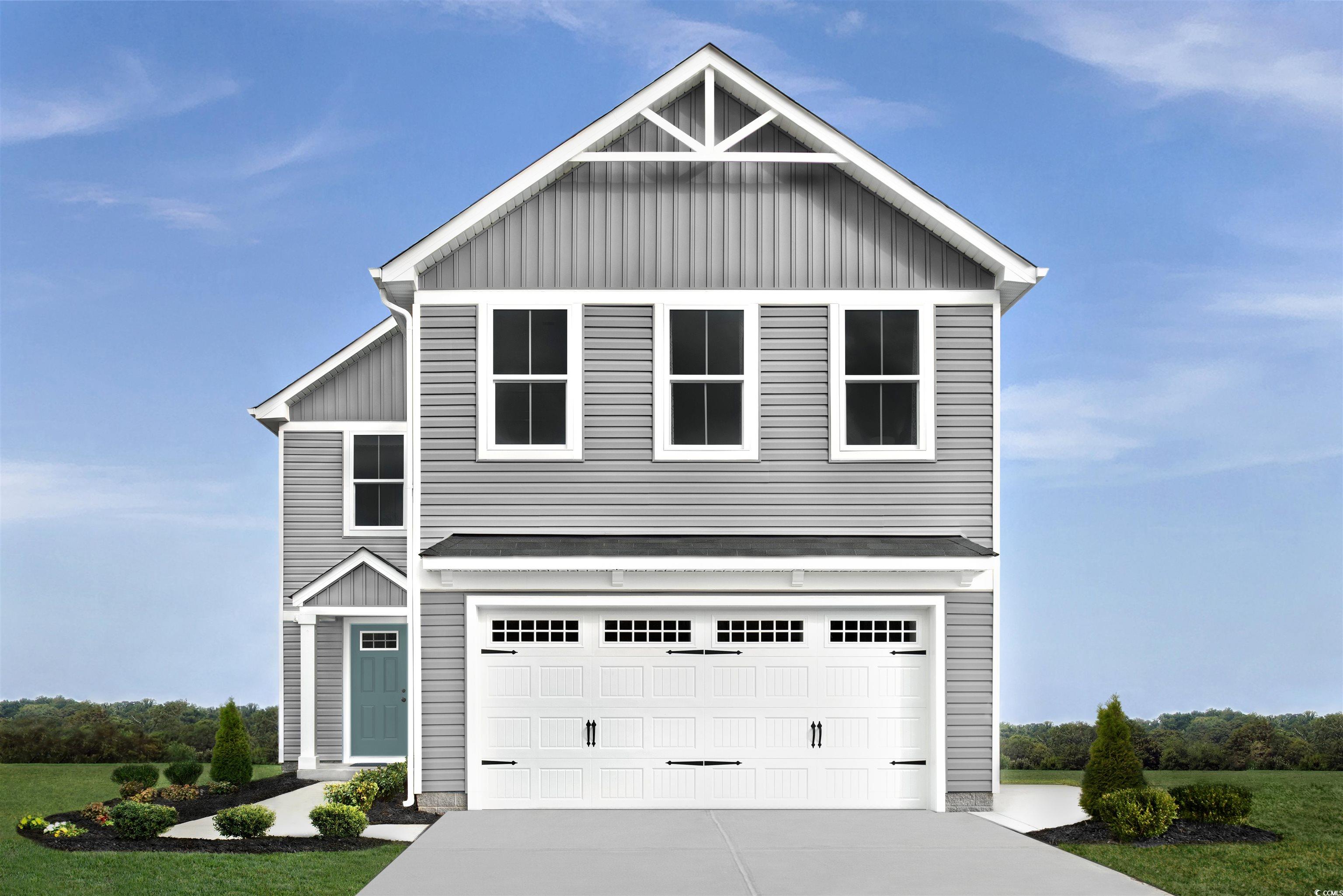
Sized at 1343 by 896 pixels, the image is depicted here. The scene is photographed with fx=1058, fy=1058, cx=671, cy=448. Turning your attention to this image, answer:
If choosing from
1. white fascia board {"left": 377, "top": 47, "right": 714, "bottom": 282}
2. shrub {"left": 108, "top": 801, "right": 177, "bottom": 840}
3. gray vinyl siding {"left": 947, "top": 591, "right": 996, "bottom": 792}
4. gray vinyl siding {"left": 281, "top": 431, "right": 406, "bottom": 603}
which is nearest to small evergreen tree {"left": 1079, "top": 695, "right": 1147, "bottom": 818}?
gray vinyl siding {"left": 947, "top": 591, "right": 996, "bottom": 792}

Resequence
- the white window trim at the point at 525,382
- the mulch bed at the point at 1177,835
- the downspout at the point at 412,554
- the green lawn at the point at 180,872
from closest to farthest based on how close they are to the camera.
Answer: the green lawn at the point at 180,872 → the mulch bed at the point at 1177,835 → the downspout at the point at 412,554 → the white window trim at the point at 525,382

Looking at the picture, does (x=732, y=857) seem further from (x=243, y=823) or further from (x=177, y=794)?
(x=177, y=794)

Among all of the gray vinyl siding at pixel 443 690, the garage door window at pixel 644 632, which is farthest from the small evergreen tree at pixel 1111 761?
the gray vinyl siding at pixel 443 690

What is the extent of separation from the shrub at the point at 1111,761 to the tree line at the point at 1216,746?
8027 mm

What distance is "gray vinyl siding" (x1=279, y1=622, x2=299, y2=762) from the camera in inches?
714

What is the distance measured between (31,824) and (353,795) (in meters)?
3.95

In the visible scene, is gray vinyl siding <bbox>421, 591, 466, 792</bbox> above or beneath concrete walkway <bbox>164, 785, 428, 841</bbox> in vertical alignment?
above

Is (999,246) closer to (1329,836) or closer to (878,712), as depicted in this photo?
(878,712)

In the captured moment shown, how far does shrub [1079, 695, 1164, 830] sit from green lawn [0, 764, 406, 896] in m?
7.94

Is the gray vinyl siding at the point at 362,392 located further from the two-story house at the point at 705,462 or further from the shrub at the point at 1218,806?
the shrub at the point at 1218,806

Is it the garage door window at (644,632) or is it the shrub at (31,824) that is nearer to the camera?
the shrub at (31,824)

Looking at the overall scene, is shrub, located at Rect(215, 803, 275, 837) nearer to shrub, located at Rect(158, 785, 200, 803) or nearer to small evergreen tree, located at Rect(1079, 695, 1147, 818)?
shrub, located at Rect(158, 785, 200, 803)

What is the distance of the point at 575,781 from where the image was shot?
12.8 meters

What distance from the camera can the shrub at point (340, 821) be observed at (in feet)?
38.0
